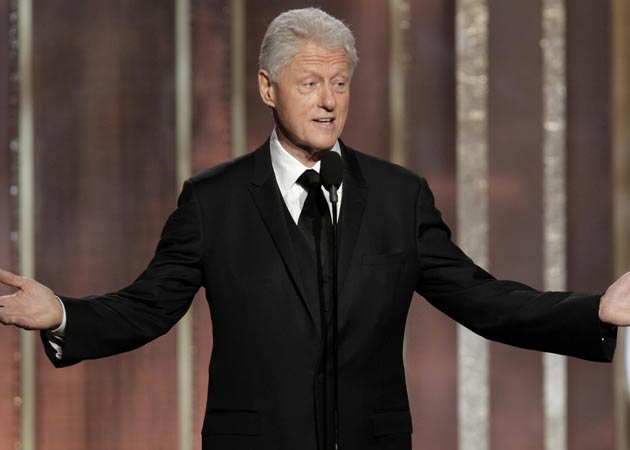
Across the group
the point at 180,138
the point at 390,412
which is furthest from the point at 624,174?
the point at 390,412

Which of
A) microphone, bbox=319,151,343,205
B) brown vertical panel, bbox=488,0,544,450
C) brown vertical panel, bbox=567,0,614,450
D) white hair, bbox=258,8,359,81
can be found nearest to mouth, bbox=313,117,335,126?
white hair, bbox=258,8,359,81

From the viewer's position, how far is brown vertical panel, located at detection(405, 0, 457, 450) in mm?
3328

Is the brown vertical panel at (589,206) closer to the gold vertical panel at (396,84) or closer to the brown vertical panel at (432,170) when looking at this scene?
the brown vertical panel at (432,170)

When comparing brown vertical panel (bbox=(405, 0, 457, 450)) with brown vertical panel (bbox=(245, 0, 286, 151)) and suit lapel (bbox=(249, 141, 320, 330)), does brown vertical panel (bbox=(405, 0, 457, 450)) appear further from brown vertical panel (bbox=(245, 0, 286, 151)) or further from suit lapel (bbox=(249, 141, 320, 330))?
suit lapel (bbox=(249, 141, 320, 330))

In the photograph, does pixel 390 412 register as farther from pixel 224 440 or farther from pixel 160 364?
pixel 160 364

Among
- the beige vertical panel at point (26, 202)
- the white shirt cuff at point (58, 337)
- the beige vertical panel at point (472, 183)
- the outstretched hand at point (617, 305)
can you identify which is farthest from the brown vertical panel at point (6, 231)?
the outstretched hand at point (617, 305)

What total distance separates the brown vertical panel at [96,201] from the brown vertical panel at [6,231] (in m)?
0.08

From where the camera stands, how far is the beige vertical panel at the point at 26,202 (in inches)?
128

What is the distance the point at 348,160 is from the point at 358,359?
35 centimetres

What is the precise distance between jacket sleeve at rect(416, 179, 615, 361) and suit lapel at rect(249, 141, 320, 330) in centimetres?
24

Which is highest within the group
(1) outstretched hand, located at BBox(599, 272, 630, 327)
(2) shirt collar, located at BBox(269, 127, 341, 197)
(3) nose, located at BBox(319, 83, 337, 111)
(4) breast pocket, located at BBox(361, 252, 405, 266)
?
(3) nose, located at BBox(319, 83, 337, 111)

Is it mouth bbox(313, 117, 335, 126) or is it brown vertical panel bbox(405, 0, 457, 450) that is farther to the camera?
brown vertical panel bbox(405, 0, 457, 450)

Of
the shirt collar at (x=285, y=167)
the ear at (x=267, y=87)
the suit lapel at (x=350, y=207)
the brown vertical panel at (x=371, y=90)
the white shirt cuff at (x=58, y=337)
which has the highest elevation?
the brown vertical panel at (x=371, y=90)

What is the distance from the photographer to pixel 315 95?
6.00ft
